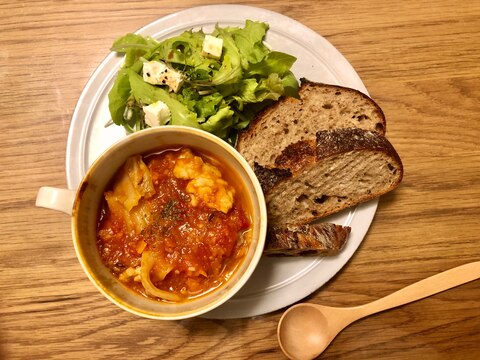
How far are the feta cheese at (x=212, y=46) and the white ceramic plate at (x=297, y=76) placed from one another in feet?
0.71

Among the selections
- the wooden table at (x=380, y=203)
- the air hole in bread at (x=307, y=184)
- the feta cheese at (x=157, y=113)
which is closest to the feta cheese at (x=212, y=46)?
the feta cheese at (x=157, y=113)

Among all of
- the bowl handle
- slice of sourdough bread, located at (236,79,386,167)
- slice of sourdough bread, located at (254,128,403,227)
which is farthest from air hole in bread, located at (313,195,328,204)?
the bowl handle

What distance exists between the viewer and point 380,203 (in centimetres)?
217

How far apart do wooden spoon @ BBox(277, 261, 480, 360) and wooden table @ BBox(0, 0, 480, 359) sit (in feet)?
0.20

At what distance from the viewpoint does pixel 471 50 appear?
7.53 ft

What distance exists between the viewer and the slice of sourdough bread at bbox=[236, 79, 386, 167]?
2.08 metres

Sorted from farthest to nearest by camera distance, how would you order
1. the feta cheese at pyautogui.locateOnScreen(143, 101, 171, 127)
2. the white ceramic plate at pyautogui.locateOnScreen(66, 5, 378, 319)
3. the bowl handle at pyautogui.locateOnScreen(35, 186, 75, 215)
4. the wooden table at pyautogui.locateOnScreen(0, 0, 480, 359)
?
the wooden table at pyautogui.locateOnScreen(0, 0, 480, 359) → the white ceramic plate at pyautogui.locateOnScreen(66, 5, 378, 319) → the feta cheese at pyautogui.locateOnScreen(143, 101, 171, 127) → the bowl handle at pyautogui.locateOnScreen(35, 186, 75, 215)

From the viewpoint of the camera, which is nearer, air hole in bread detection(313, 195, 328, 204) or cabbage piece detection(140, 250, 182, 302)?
cabbage piece detection(140, 250, 182, 302)

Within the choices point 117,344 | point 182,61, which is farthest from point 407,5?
point 117,344

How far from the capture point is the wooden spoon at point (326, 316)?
2.04 meters

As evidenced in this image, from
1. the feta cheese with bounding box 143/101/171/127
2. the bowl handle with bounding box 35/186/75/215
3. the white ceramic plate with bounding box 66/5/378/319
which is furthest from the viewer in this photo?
the white ceramic plate with bounding box 66/5/378/319

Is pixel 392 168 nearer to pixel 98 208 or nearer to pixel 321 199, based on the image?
pixel 321 199

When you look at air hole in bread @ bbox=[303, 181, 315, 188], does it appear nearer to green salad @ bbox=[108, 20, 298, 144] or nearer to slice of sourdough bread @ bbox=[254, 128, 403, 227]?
slice of sourdough bread @ bbox=[254, 128, 403, 227]

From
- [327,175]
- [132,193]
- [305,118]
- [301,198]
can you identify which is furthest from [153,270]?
[305,118]
